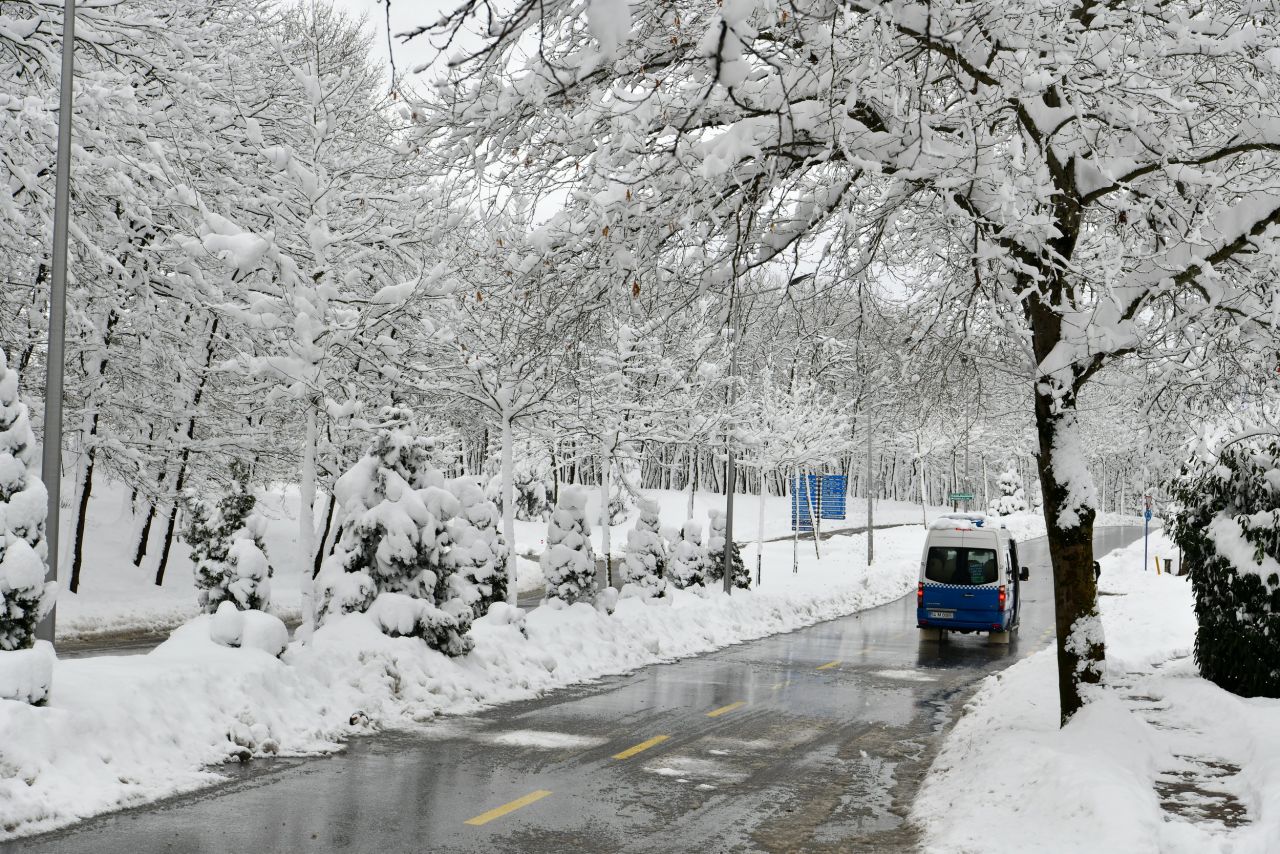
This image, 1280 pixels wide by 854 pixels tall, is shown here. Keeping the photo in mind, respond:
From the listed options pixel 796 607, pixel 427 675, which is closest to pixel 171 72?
pixel 427 675

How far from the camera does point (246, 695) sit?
1079cm

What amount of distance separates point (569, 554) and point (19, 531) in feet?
39.1

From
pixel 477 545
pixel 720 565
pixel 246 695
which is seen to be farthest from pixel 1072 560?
pixel 720 565

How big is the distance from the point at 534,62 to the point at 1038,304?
18.8 ft

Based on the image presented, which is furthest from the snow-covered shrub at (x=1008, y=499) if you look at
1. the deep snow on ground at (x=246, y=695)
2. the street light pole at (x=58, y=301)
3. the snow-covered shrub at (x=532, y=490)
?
the street light pole at (x=58, y=301)

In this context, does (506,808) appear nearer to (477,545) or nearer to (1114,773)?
(1114,773)

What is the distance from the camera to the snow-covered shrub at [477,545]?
18.6 metres

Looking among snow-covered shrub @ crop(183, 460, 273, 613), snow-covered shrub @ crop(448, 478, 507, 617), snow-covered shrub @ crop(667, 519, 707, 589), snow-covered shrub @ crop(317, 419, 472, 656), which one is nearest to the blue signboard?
snow-covered shrub @ crop(667, 519, 707, 589)

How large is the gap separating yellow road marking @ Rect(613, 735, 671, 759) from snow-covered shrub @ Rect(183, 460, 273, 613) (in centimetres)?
571

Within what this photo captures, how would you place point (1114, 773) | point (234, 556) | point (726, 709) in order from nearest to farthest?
1. point (1114, 773)
2. point (726, 709)
3. point (234, 556)

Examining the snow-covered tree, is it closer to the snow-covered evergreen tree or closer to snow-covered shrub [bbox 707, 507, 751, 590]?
the snow-covered evergreen tree

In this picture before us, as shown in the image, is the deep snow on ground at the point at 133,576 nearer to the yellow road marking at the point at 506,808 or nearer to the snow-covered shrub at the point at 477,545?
the snow-covered shrub at the point at 477,545

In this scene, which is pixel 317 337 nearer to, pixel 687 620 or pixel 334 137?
pixel 334 137

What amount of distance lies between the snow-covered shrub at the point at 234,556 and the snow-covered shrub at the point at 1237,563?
11.7 metres
